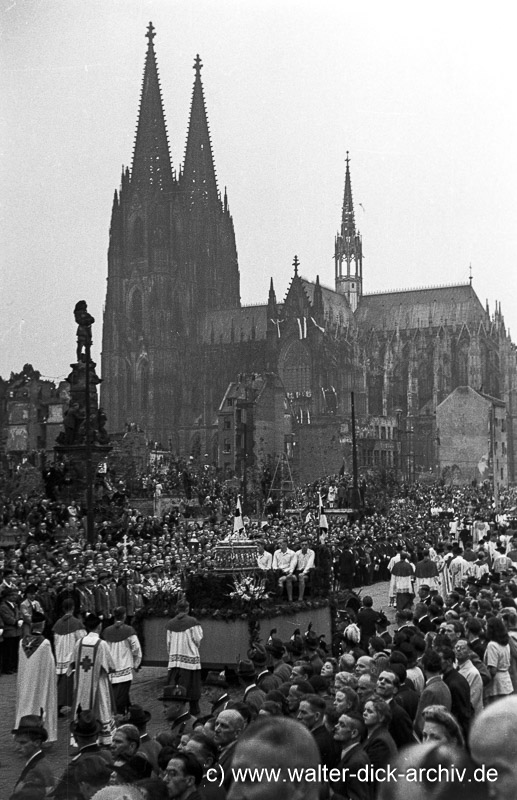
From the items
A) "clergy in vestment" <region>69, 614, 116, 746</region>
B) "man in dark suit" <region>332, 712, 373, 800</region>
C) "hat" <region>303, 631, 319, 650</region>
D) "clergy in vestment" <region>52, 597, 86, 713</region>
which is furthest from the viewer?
"clergy in vestment" <region>52, 597, 86, 713</region>

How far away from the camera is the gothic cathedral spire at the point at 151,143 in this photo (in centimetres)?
9894

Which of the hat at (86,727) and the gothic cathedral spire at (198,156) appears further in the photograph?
the gothic cathedral spire at (198,156)

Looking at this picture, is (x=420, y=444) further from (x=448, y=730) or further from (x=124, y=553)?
(x=448, y=730)

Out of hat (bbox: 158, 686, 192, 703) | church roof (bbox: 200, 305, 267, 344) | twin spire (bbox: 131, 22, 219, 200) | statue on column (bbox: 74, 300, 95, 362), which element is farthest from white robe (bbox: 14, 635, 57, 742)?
church roof (bbox: 200, 305, 267, 344)

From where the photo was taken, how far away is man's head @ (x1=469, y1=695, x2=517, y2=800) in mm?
4199

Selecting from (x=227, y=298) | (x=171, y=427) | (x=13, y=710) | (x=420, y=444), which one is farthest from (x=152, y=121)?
(x=13, y=710)

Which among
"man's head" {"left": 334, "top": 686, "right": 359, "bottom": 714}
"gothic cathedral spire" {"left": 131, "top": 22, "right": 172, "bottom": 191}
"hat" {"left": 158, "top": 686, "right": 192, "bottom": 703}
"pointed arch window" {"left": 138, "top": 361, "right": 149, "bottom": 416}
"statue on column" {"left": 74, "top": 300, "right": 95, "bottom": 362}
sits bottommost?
"hat" {"left": 158, "top": 686, "right": 192, "bottom": 703}

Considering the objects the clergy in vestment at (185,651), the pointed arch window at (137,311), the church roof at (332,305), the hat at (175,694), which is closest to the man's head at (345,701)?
the hat at (175,694)

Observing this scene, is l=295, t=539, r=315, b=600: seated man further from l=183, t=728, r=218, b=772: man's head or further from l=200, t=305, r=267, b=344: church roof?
l=200, t=305, r=267, b=344: church roof

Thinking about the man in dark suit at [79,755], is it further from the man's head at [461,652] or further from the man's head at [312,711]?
the man's head at [461,652]

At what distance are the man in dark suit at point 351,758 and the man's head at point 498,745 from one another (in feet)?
5.03

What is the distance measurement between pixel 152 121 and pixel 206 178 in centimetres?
1088

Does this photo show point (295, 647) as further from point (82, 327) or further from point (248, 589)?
point (82, 327)

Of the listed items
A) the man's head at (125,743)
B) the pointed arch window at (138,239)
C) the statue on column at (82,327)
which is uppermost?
the pointed arch window at (138,239)
